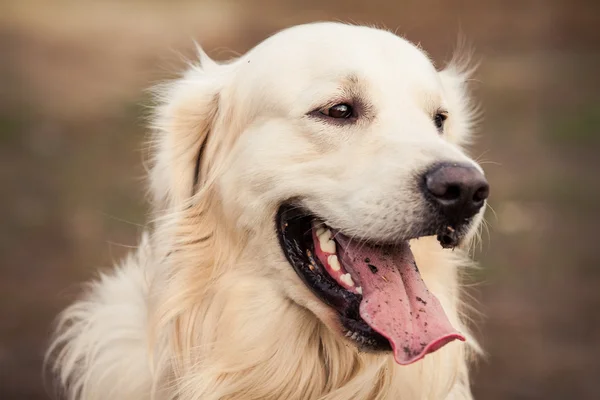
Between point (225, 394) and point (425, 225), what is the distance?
0.97 meters

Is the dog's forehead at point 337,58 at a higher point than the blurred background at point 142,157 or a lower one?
higher

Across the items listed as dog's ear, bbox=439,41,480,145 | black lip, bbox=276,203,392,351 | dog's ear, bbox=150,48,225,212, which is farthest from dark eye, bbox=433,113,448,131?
dog's ear, bbox=150,48,225,212

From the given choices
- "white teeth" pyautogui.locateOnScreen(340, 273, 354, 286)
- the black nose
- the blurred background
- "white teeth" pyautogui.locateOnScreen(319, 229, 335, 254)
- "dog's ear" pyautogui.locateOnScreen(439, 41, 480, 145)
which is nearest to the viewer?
the black nose

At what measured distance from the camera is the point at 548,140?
37.3 feet

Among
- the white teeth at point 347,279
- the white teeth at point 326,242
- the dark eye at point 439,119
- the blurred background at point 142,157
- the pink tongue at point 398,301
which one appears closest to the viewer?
the pink tongue at point 398,301

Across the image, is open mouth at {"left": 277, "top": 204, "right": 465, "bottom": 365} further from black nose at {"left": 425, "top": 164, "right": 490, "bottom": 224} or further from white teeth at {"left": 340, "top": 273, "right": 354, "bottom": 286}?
black nose at {"left": 425, "top": 164, "right": 490, "bottom": 224}

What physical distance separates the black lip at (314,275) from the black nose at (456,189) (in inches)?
17.6

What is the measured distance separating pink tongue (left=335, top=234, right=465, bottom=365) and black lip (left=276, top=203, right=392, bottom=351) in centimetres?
5

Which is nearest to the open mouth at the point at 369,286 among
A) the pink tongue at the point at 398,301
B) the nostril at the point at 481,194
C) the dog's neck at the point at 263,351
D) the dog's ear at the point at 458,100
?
the pink tongue at the point at 398,301

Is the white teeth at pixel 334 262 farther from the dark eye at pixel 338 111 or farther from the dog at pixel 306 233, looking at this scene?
the dark eye at pixel 338 111

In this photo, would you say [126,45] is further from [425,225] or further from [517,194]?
[425,225]

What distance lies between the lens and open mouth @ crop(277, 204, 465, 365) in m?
3.08

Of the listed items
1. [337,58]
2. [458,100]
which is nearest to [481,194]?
[337,58]

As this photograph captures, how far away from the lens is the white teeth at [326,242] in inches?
130
